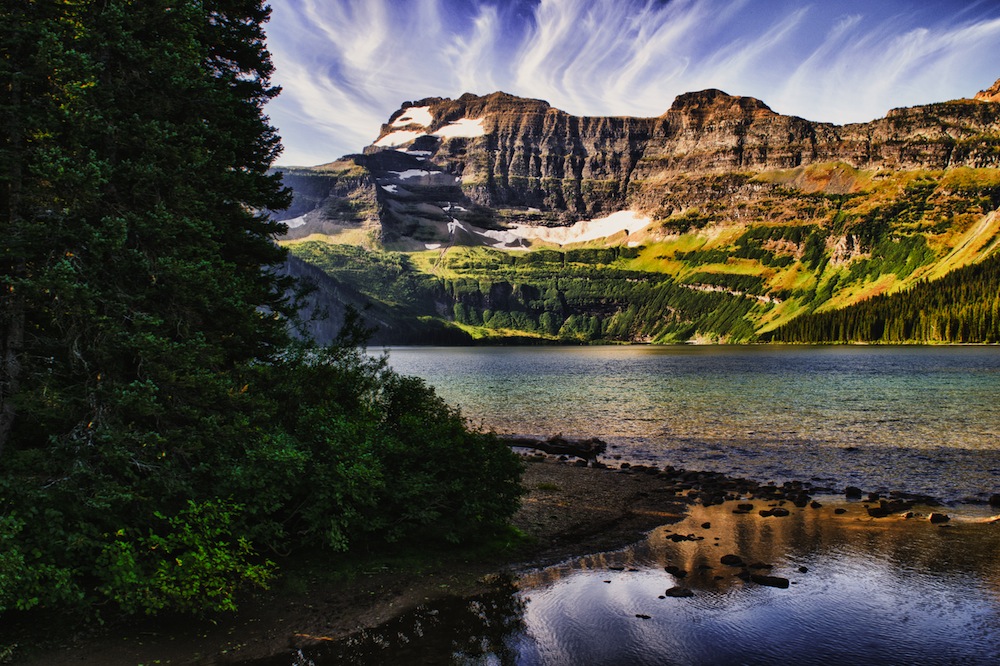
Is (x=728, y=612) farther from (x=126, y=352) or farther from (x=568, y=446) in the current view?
(x=568, y=446)

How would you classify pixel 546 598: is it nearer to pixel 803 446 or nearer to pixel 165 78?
pixel 165 78

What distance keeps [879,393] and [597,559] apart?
8058 centimetres

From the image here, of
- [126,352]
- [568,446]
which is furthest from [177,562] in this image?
[568,446]

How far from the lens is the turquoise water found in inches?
1538

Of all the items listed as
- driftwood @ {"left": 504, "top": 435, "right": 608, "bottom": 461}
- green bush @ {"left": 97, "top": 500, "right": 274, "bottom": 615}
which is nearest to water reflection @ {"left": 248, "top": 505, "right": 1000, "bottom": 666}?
green bush @ {"left": 97, "top": 500, "right": 274, "bottom": 615}

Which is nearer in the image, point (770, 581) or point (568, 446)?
point (770, 581)

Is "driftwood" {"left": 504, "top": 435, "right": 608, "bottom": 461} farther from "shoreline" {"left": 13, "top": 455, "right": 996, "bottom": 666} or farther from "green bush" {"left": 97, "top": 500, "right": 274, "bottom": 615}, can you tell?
"green bush" {"left": 97, "top": 500, "right": 274, "bottom": 615}

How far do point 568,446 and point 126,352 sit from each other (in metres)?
38.2

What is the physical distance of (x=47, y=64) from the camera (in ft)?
41.2

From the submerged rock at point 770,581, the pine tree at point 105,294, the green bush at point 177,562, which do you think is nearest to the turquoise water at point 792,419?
the submerged rock at point 770,581

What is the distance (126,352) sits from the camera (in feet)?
45.5

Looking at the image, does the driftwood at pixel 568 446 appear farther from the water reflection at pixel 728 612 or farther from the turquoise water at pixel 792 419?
the water reflection at pixel 728 612

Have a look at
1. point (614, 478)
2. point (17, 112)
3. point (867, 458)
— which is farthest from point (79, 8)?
point (867, 458)

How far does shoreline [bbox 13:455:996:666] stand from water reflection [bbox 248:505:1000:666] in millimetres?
970
